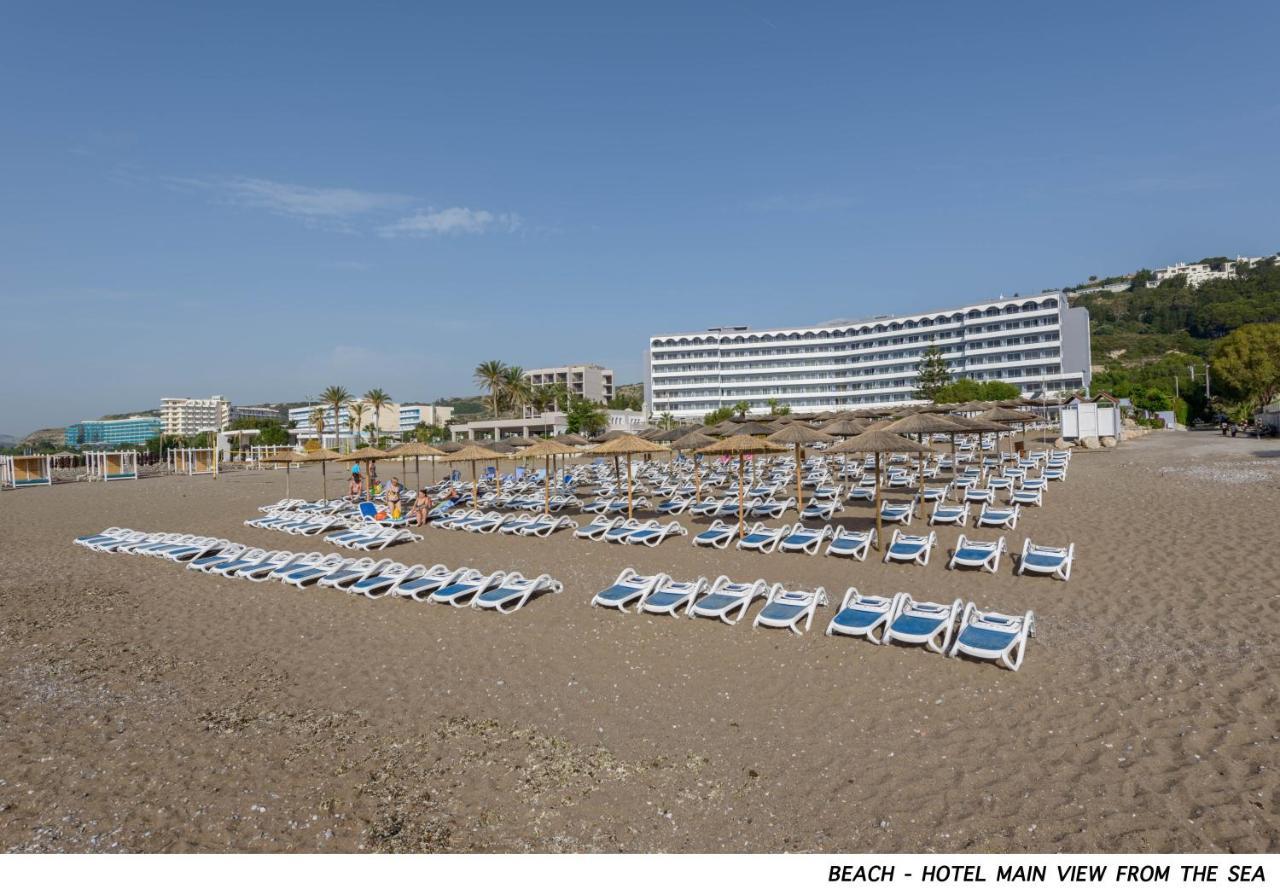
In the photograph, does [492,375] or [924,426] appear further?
[492,375]

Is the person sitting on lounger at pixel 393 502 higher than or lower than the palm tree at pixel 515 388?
lower

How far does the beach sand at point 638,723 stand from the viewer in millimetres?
3932

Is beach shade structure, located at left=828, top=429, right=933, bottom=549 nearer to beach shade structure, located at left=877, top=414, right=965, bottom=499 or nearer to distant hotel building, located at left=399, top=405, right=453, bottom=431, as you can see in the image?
beach shade structure, located at left=877, top=414, right=965, bottom=499

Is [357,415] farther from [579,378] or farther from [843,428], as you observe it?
[843,428]

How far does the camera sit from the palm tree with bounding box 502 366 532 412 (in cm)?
7181

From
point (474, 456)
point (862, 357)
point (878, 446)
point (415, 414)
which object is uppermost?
point (862, 357)

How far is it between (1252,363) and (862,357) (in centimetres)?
4859

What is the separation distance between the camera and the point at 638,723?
5383 mm

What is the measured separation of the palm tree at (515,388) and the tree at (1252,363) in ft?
188

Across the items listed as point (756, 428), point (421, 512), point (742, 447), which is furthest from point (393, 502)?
point (756, 428)

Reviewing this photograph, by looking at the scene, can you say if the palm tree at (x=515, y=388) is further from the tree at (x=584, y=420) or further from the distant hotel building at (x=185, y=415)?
the distant hotel building at (x=185, y=415)

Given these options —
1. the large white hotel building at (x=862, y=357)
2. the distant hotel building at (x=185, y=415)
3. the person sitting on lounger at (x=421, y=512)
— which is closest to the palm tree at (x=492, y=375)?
the large white hotel building at (x=862, y=357)

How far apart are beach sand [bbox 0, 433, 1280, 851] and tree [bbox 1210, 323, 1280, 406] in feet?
160

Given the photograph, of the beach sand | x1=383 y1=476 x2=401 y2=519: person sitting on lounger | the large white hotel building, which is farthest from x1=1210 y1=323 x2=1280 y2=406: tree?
x1=383 y1=476 x2=401 y2=519: person sitting on lounger
